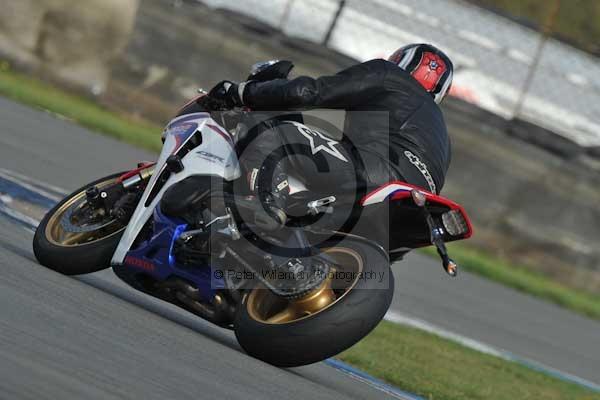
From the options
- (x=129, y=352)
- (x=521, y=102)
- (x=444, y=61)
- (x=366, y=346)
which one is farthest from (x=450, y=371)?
(x=521, y=102)

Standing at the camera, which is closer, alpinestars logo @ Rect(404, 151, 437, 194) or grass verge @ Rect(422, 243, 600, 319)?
alpinestars logo @ Rect(404, 151, 437, 194)

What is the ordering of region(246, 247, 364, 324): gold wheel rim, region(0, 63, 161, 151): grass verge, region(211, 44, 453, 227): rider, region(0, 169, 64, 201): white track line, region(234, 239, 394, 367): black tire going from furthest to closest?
region(0, 63, 161, 151): grass verge → region(0, 169, 64, 201): white track line → region(211, 44, 453, 227): rider → region(246, 247, 364, 324): gold wheel rim → region(234, 239, 394, 367): black tire

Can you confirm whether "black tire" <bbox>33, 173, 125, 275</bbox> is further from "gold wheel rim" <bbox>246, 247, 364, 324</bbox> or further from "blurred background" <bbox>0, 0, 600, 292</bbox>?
"blurred background" <bbox>0, 0, 600, 292</bbox>

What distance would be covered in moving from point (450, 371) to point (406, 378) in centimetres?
95

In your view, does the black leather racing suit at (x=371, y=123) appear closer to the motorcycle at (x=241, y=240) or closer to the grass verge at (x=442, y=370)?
the motorcycle at (x=241, y=240)

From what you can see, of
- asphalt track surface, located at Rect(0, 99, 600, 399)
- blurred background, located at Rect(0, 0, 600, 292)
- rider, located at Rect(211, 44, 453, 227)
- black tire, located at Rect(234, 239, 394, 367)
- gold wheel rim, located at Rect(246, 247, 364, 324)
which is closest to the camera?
asphalt track surface, located at Rect(0, 99, 600, 399)

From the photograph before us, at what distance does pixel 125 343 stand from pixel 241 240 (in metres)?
0.97

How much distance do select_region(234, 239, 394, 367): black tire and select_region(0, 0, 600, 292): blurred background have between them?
27.6 feet

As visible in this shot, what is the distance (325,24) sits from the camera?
14.3 m

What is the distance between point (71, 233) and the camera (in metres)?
6.04

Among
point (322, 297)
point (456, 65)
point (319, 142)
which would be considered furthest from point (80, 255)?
point (456, 65)

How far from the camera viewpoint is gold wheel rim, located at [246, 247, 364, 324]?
16.1 feet

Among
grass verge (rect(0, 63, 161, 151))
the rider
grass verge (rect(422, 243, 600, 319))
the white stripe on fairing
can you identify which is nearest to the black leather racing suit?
the rider

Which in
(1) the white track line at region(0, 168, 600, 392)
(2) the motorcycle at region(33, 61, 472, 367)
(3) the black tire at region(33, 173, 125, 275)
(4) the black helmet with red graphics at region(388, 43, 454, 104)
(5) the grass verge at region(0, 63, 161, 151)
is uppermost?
(4) the black helmet with red graphics at region(388, 43, 454, 104)
